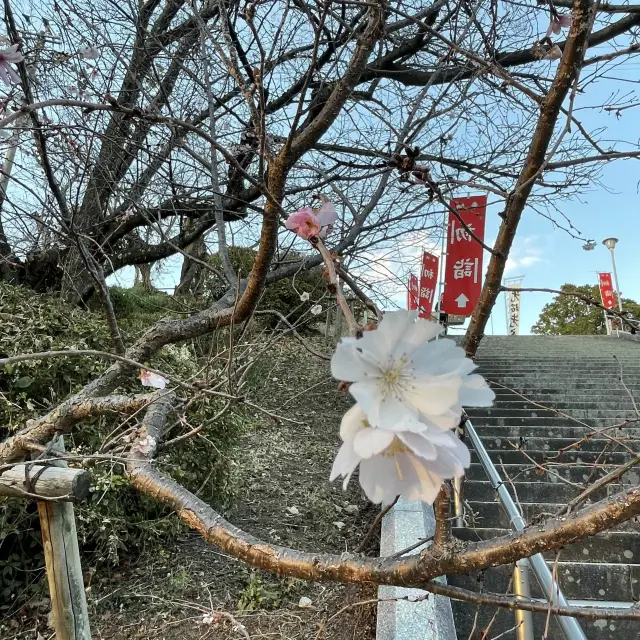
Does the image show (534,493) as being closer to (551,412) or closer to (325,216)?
(551,412)

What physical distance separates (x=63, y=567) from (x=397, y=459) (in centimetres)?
185

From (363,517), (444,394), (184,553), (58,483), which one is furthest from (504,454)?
(444,394)

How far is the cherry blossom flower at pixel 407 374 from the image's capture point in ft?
A: 1.43

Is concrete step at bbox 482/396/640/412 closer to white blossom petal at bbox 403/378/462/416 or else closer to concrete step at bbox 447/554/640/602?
concrete step at bbox 447/554/640/602

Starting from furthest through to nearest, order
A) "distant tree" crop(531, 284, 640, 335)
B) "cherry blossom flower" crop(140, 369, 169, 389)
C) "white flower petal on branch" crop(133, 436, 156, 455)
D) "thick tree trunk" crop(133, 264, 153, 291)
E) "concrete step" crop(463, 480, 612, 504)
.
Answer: "distant tree" crop(531, 284, 640, 335), "thick tree trunk" crop(133, 264, 153, 291), "concrete step" crop(463, 480, 612, 504), "cherry blossom flower" crop(140, 369, 169, 389), "white flower petal on branch" crop(133, 436, 156, 455)

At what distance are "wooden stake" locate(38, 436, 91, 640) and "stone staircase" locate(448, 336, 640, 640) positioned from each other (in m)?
1.43

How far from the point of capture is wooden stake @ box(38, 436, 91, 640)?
1.78 m

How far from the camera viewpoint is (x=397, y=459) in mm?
499

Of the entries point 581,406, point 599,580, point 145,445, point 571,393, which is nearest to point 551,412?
point 581,406

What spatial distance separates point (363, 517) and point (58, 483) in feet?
9.88

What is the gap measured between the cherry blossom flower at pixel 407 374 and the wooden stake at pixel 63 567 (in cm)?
174

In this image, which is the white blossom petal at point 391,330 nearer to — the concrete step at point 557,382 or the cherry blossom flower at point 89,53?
the cherry blossom flower at point 89,53

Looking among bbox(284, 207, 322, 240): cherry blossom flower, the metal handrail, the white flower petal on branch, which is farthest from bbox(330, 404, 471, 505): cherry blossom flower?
the white flower petal on branch

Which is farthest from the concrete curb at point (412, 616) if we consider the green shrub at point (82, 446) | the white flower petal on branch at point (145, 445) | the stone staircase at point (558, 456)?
the green shrub at point (82, 446)
